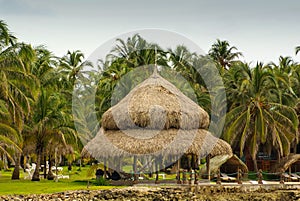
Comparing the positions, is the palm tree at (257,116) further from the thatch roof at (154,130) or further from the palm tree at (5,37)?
the palm tree at (5,37)

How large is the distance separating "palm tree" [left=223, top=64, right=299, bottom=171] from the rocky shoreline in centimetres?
445

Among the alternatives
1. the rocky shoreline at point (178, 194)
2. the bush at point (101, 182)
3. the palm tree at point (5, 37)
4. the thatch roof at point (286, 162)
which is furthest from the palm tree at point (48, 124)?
the thatch roof at point (286, 162)

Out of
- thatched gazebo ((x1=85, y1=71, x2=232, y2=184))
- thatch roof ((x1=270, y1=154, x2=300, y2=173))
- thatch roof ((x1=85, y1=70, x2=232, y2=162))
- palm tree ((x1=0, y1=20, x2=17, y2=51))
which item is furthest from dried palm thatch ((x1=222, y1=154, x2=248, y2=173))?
palm tree ((x1=0, y1=20, x2=17, y2=51))

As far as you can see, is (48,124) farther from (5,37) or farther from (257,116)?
(257,116)

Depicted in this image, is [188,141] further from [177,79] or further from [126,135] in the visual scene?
[177,79]

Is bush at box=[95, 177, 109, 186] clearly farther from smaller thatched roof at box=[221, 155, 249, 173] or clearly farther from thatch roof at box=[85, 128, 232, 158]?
smaller thatched roof at box=[221, 155, 249, 173]

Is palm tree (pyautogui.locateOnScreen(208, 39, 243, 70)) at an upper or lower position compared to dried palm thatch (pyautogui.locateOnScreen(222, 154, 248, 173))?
upper

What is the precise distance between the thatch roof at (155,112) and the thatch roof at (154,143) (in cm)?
29

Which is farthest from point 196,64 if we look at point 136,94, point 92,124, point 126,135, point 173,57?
point 126,135

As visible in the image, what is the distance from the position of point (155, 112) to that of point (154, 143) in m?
1.50

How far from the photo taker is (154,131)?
19766 millimetres

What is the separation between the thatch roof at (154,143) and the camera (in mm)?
19047

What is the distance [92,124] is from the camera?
2892 cm

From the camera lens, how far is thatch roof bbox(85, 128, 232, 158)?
62.5ft
